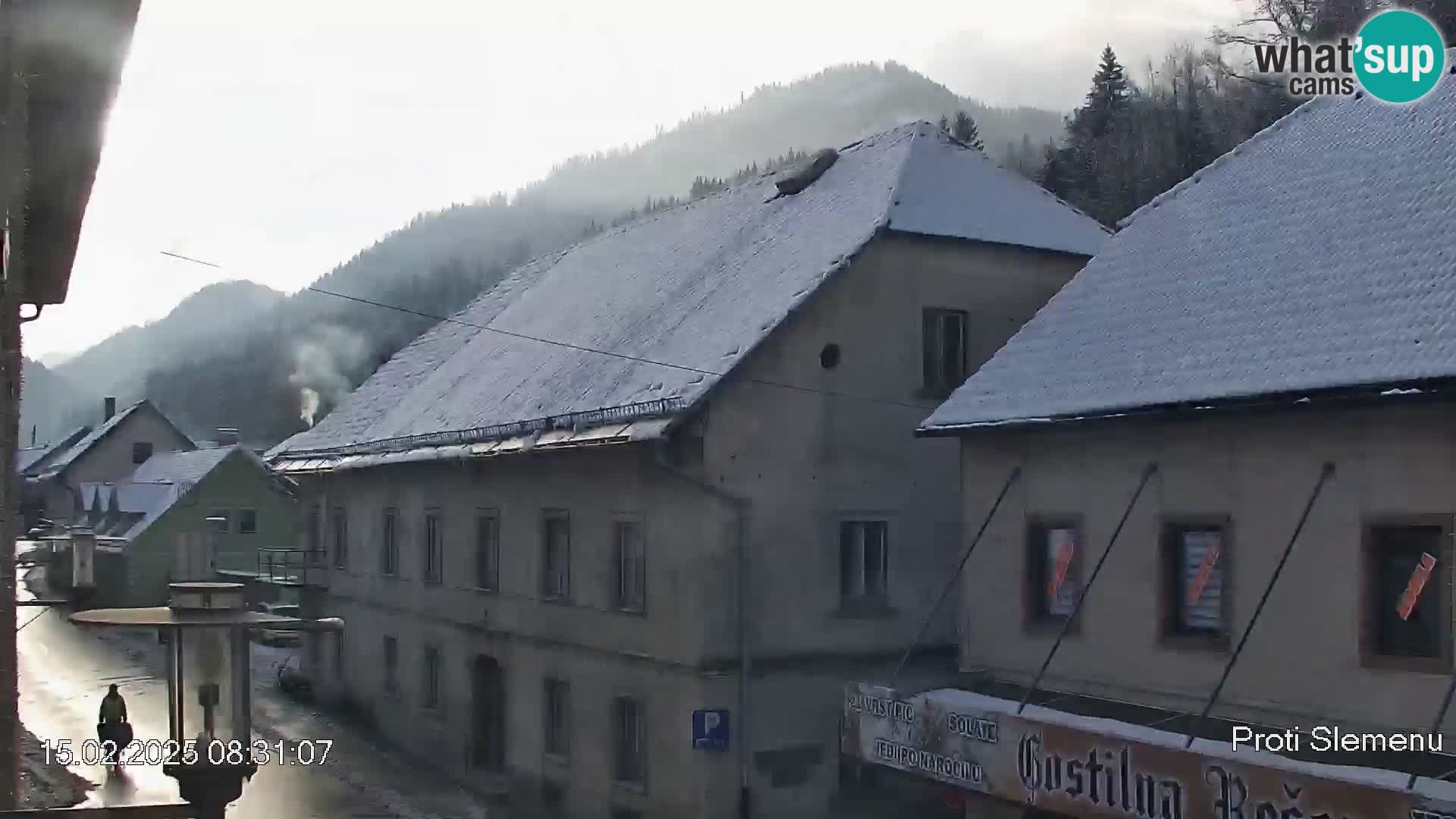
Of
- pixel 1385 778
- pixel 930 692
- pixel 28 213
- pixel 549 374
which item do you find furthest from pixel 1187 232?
pixel 28 213

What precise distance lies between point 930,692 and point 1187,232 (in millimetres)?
6582

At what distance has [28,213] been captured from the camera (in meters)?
6.79

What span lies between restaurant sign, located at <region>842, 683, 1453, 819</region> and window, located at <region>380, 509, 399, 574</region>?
16.7m

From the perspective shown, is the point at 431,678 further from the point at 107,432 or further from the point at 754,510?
the point at 107,432

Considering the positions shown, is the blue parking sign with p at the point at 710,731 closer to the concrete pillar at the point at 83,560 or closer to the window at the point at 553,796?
the window at the point at 553,796

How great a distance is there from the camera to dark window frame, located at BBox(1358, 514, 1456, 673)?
12.8 meters

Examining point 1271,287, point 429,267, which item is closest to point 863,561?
point 1271,287

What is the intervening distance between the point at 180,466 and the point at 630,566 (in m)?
49.5

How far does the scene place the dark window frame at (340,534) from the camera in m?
35.8

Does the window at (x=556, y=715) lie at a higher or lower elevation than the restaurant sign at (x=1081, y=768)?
lower

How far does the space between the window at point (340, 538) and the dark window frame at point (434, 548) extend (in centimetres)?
600

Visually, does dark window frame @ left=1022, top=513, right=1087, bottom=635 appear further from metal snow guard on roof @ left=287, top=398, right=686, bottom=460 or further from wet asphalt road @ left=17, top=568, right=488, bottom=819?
wet asphalt road @ left=17, top=568, right=488, bottom=819

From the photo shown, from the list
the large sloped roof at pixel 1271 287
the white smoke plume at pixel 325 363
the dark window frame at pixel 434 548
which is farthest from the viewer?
the white smoke plume at pixel 325 363

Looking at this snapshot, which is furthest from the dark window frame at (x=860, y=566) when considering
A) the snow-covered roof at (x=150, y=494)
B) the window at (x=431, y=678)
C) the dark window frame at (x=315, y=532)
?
the snow-covered roof at (x=150, y=494)
